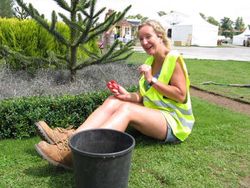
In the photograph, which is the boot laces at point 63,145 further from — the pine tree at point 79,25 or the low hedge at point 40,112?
the pine tree at point 79,25

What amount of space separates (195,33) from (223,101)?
35042mm

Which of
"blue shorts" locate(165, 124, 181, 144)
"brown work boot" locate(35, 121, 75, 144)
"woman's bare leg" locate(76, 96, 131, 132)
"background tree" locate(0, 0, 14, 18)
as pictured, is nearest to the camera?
"woman's bare leg" locate(76, 96, 131, 132)

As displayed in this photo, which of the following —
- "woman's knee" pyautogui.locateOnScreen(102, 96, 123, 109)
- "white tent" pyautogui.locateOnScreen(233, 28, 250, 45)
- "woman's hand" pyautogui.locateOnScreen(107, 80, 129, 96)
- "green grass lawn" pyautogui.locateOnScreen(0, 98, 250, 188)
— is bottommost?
"white tent" pyautogui.locateOnScreen(233, 28, 250, 45)

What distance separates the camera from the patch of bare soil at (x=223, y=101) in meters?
5.78

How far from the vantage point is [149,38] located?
3443mm

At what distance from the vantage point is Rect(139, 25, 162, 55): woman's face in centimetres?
343

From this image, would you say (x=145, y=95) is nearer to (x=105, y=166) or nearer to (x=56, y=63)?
(x=105, y=166)

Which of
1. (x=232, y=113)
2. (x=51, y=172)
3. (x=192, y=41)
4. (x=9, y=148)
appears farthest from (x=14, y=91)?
(x=192, y=41)

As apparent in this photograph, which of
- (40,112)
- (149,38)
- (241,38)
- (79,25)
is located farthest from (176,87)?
(241,38)

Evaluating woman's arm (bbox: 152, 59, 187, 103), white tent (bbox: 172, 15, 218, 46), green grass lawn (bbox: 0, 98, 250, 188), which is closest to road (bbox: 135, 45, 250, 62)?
white tent (bbox: 172, 15, 218, 46)

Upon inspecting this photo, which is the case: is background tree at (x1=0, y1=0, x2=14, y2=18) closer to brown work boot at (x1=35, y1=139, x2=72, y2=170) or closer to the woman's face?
the woman's face

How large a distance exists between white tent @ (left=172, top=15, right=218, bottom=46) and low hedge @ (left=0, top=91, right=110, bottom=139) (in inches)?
1410

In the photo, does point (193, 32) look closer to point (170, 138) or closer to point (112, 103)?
point (170, 138)

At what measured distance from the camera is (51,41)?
6.79 m
